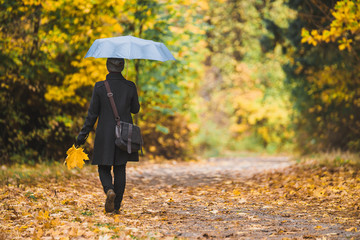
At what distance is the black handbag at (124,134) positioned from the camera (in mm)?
5500

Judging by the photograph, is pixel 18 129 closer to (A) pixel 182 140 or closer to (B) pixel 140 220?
(A) pixel 182 140

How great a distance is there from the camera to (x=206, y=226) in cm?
529

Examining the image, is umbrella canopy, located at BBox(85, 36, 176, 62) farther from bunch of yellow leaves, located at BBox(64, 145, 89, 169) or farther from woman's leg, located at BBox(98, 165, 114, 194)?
woman's leg, located at BBox(98, 165, 114, 194)

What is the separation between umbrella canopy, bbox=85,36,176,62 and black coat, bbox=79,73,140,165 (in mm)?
298

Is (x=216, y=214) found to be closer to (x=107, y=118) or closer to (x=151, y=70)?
(x=107, y=118)

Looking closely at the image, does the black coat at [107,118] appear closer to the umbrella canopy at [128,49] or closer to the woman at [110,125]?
the woman at [110,125]

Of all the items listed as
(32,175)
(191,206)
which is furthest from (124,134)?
(32,175)

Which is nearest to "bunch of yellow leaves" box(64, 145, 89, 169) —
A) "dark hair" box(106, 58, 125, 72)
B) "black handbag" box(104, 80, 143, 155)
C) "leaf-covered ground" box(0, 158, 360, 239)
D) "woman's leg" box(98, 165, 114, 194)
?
"woman's leg" box(98, 165, 114, 194)

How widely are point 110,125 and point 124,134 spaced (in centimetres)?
21

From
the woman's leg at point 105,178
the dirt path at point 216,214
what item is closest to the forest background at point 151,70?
the dirt path at point 216,214

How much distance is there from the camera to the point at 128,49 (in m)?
5.89

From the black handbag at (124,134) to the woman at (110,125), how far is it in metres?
0.06

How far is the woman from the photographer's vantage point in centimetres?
555

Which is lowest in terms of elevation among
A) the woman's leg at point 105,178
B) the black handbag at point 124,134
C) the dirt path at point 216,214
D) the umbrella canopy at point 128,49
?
the dirt path at point 216,214
